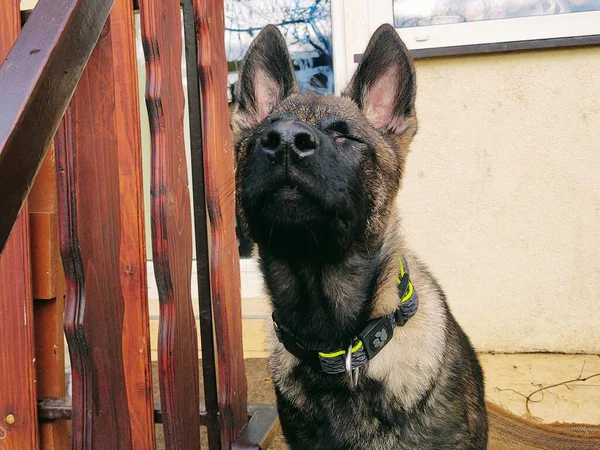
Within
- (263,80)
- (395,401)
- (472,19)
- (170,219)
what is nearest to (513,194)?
(472,19)

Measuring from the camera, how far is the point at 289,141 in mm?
1560

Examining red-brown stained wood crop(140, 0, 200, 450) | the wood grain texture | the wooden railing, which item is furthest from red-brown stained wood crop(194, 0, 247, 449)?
the wood grain texture

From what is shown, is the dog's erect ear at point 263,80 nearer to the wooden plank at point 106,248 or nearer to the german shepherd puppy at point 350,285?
the german shepherd puppy at point 350,285

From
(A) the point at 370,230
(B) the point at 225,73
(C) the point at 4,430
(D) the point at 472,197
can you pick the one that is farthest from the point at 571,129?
(C) the point at 4,430

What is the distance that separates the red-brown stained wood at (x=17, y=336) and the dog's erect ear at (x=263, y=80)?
2.95ft

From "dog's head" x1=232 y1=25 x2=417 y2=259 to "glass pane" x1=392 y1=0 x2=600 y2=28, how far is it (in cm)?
173

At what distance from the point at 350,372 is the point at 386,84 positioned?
107 centimetres

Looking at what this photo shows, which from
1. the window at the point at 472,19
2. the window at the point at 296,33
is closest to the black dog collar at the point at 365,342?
the window at the point at 296,33

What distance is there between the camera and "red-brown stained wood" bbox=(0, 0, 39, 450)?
1.64m

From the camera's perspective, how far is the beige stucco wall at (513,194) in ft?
11.5

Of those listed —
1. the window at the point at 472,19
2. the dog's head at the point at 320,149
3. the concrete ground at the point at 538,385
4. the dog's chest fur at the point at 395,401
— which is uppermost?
the window at the point at 472,19

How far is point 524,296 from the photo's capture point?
3.66 metres

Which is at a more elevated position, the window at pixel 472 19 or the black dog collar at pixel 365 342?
the window at pixel 472 19

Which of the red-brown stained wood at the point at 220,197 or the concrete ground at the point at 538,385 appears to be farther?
the concrete ground at the point at 538,385
